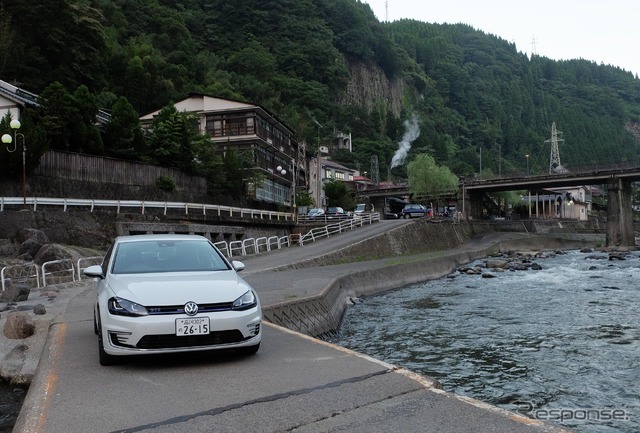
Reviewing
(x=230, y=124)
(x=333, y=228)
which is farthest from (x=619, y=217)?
(x=230, y=124)

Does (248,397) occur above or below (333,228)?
below

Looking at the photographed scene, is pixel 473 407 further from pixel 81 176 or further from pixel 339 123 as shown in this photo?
pixel 339 123

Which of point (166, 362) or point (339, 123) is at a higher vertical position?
point (339, 123)

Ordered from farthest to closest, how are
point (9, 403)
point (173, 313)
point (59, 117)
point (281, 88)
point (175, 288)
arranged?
point (281, 88) < point (59, 117) < point (9, 403) < point (175, 288) < point (173, 313)

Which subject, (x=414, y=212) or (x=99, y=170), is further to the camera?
(x=414, y=212)

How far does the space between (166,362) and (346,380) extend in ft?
7.57

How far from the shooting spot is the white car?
18.4 feet

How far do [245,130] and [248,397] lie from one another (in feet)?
148

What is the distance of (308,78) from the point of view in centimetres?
12088

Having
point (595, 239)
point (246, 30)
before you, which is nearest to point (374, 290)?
point (595, 239)

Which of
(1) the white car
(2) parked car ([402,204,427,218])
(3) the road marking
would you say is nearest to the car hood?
(1) the white car

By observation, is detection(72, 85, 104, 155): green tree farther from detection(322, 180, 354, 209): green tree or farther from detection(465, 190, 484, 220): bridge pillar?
detection(465, 190, 484, 220): bridge pillar

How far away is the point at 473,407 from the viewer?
4570 millimetres

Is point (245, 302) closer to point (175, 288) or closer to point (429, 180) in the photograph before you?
point (175, 288)
